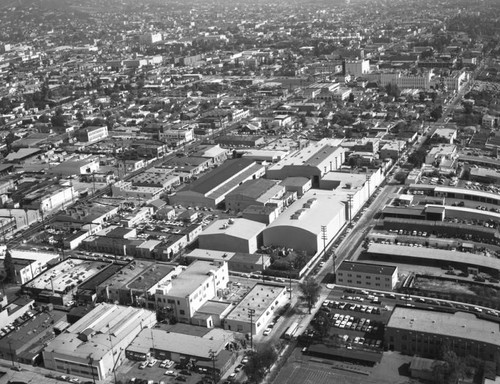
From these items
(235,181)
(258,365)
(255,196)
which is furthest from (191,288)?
(235,181)

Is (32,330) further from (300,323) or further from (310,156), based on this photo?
(310,156)

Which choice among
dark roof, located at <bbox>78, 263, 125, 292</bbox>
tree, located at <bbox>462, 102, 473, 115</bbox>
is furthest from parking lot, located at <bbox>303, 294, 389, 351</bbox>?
tree, located at <bbox>462, 102, 473, 115</bbox>

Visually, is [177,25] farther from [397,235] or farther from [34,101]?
[397,235]

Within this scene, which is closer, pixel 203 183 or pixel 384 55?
pixel 203 183

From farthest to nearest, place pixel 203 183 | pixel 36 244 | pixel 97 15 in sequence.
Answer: pixel 97 15
pixel 203 183
pixel 36 244

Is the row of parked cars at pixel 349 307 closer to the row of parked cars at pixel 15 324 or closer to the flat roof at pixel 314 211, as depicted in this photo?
Result: the flat roof at pixel 314 211

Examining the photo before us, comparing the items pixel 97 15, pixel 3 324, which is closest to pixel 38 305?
pixel 3 324

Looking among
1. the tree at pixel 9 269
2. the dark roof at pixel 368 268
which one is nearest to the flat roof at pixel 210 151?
the tree at pixel 9 269
